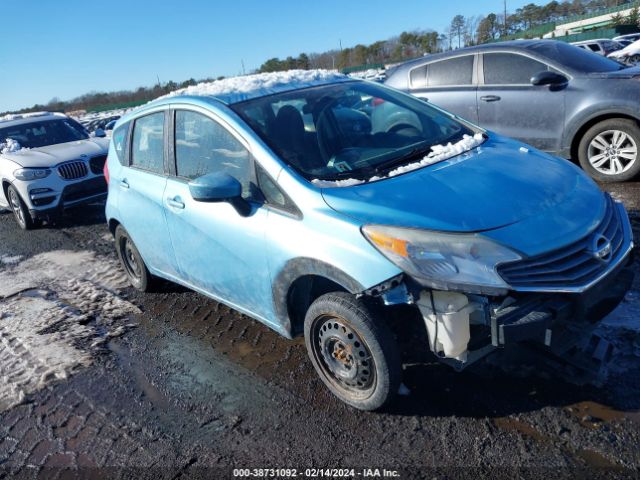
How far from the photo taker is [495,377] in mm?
2957

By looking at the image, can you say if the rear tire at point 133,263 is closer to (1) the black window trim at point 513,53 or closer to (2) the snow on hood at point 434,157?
(2) the snow on hood at point 434,157

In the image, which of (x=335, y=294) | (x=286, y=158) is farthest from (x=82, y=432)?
(x=286, y=158)

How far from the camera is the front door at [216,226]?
3.12 m

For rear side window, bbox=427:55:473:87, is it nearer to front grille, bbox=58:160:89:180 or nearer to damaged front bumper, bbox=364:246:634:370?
damaged front bumper, bbox=364:246:634:370

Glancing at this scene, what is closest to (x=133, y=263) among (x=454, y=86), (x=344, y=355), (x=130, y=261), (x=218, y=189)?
(x=130, y=261)

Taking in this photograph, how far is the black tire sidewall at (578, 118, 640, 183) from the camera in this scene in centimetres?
570

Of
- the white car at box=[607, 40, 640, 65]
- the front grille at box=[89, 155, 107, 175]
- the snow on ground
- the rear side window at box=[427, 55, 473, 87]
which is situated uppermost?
the rear side window at box=[427, 55, 473, 87]

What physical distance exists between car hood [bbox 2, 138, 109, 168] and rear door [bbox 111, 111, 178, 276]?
4007 mm

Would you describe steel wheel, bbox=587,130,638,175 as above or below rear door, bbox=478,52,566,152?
below

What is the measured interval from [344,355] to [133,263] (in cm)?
298

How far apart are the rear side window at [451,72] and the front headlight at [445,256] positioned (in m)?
5.24

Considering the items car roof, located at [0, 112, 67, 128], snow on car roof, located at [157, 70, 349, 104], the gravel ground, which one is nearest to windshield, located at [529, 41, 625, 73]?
the gravel ground

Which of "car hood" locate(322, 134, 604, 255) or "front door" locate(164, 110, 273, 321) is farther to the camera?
"front door" locate(164, 110, 273, 321)

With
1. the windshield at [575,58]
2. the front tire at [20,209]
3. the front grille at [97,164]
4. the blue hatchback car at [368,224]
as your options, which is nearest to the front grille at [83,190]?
the front grille at [97,164]
